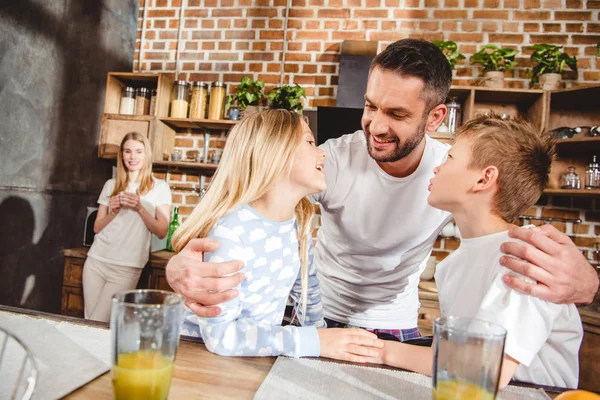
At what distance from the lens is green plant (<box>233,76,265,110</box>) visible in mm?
2791

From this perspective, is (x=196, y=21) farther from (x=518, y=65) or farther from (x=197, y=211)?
(x=197, y=211)

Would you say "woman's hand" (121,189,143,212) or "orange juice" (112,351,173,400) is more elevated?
"woman's hand" (121,189,143,212)

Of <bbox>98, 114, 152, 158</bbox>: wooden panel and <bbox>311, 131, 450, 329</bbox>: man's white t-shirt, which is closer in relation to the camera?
<bbox>311, 131, 450, 329</bbox>: man's white t-shirt

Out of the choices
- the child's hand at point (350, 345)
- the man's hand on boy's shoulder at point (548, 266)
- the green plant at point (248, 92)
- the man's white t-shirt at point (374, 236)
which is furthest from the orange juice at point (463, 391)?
the green plant at point (248, 92)

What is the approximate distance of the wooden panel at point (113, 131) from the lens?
2957 mm

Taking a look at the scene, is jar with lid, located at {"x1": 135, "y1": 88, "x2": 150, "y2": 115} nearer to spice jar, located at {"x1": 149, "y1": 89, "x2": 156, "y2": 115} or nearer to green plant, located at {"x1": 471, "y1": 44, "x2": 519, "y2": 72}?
spice jar, located at {"x1": 149, "y1": 89, "x2": 156, "y2": 115}

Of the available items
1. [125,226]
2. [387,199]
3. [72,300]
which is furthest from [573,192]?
[72,300]

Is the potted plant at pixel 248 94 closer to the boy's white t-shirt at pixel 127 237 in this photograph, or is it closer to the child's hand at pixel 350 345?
the boy's white t-shirt at pixel 127 237

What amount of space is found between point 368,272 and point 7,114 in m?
2.21

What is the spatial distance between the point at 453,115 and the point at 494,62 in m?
0.42

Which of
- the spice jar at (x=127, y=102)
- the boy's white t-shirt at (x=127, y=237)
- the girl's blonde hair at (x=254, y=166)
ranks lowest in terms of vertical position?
the boy's white t-shirt at (x=127, y=237)

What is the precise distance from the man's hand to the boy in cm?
53

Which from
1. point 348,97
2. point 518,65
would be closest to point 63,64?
point 348,97

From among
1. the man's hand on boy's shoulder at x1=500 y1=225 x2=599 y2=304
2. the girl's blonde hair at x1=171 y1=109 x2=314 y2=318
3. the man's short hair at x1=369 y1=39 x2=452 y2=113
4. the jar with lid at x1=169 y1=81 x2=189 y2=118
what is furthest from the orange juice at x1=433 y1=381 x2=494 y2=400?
the jar with lid at x1=169 y1=81 x2=189 y2=118
